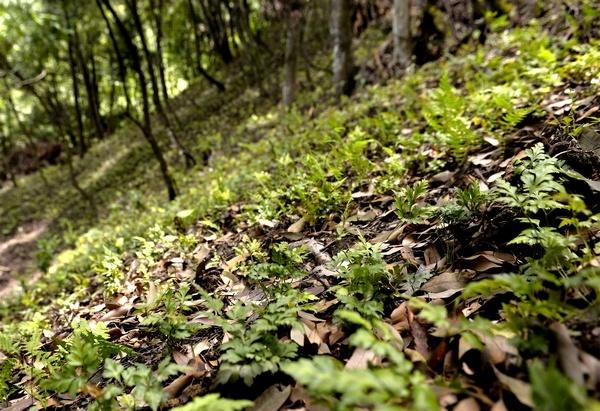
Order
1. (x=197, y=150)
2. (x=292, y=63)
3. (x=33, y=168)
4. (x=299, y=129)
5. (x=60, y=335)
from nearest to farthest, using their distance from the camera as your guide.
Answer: (x=60, y=335) → (x=299, y=129) → (x=292, y=63) → (x=197, y=150) → (x=33, y=168)

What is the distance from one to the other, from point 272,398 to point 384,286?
707 mm

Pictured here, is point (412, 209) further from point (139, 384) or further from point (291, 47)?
point (291, 47)

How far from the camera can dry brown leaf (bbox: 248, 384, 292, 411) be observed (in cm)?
158

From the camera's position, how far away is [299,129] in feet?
21.5

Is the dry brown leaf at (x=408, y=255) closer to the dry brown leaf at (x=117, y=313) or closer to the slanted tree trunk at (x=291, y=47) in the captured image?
the dry brown leaf at (x=117, y=313)

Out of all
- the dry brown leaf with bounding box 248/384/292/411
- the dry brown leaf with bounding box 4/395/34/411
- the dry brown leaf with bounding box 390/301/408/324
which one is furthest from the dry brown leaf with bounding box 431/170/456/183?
the dry brown leaf with bounding box 4/395/34/411

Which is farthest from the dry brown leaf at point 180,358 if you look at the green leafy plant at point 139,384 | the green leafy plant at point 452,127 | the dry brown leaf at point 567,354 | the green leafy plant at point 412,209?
the green leafy plant at point 452,127

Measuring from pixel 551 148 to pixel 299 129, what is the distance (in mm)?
4428

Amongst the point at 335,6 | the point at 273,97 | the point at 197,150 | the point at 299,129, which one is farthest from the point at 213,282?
the point at 273,97

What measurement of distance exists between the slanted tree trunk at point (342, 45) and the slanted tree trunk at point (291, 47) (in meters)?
1.30

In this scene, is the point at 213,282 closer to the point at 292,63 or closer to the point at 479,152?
the point at 479,152

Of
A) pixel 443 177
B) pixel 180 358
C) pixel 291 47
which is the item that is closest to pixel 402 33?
pixel 291 47

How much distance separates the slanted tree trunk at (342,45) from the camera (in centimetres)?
680

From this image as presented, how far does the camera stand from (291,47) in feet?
28.2
